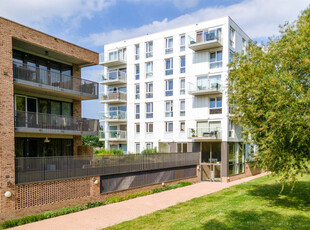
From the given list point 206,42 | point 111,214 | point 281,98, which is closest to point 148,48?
point 206,42

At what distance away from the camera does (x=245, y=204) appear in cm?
1416

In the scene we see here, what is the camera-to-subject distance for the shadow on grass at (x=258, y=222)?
395 inches

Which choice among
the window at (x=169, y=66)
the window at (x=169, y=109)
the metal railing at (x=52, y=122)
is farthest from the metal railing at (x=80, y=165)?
the window at (x=169, y=66)

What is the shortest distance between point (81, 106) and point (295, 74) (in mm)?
14305

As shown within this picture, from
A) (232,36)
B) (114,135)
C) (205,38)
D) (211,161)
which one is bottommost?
(211,161)

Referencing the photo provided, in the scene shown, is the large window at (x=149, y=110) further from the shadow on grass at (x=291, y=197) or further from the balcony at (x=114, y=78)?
the shadow on grass at (x=291, y=197)

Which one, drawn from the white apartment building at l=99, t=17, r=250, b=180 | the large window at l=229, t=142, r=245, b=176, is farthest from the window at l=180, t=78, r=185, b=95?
the large window at l=229, t=142, r=245, b=176

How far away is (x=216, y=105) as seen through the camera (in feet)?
87.5

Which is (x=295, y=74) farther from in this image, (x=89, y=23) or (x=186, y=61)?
(x=186, y=61)

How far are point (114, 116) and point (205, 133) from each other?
467 inches

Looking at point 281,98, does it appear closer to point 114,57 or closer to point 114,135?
point 114,135

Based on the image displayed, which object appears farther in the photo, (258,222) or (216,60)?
(216,60)

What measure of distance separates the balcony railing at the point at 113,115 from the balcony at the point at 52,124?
12.9m

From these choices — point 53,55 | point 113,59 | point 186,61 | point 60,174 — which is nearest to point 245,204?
point 60,174
